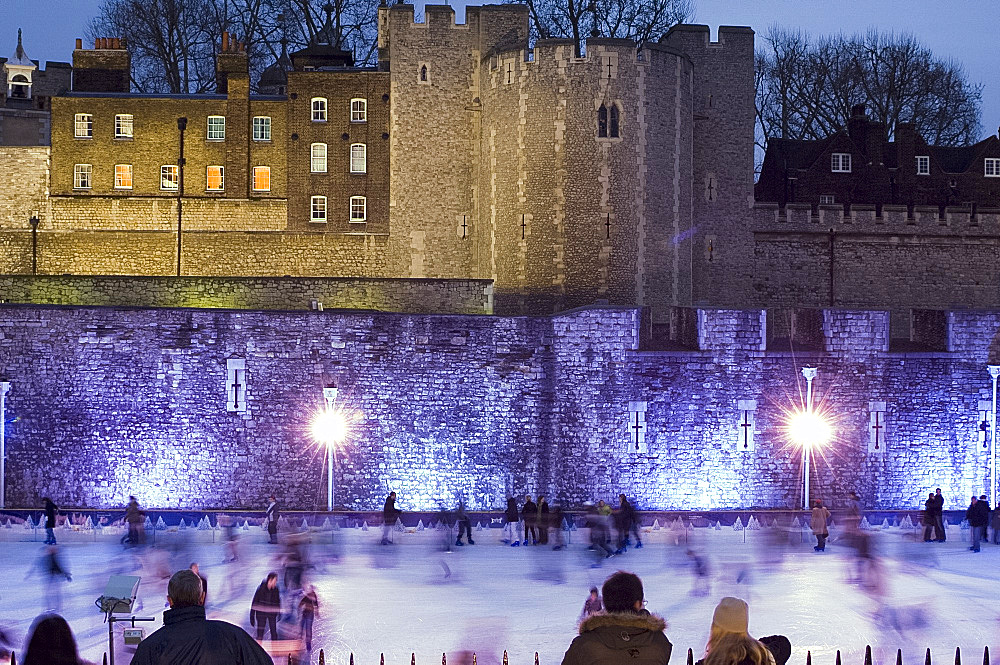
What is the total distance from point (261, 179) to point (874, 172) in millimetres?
16530

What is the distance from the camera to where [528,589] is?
14.7 meters

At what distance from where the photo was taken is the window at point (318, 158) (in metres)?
29.2

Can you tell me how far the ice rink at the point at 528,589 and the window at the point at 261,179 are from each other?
1278cm

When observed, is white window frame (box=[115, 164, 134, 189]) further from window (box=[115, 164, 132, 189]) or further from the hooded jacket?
the hooded jacket

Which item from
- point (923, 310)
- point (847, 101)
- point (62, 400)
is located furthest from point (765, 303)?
point (62, 400)

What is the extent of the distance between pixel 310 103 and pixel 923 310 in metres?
14.9

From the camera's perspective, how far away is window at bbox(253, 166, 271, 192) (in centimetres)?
A: 2930

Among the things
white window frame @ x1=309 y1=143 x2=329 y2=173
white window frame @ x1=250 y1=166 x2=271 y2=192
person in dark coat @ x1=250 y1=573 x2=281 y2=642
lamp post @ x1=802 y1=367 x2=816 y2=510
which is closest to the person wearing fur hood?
person in dark coat @ x1=250 y1=573 x2=281 y2=642

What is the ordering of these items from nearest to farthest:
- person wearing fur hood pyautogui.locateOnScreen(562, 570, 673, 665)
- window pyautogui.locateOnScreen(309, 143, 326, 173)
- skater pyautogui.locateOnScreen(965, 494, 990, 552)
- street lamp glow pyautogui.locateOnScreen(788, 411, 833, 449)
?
person wearing fur hood pyautogui.locateOnScreen(562, 570, 673, 665), skater pyautogui.locateOnScreen(965, 494, 990, 552), street lamp glow pyautogui.locateOnScreen(788, 411, 833, 449), window pyautogui.locateOnScreen(309, 143, 326, 173)

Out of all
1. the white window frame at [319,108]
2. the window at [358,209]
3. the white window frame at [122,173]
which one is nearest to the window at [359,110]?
the white window frame at [319,108]

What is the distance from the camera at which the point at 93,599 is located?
13773 mm

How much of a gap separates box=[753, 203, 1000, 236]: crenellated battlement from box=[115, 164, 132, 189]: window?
579 inches

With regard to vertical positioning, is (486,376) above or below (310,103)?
below

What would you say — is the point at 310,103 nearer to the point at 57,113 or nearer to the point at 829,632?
the point at 57,113
